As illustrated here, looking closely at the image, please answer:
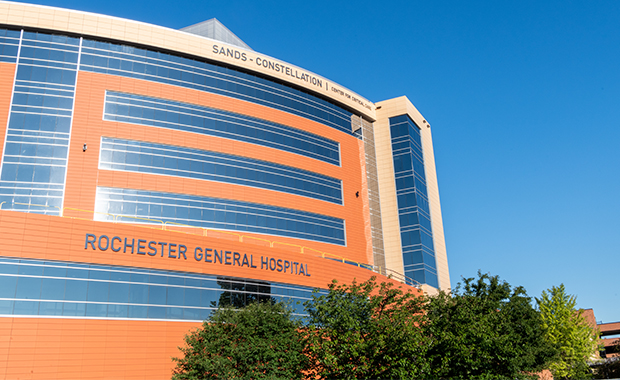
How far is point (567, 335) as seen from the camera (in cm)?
4641

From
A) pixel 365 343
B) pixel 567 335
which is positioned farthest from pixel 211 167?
pixel 567 335

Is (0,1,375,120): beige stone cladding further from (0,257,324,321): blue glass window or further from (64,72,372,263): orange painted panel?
(0,257,324,321): blue glass window

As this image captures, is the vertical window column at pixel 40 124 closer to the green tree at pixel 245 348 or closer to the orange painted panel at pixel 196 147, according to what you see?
the orange painted panel at pixel 196 147

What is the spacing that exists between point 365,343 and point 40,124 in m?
30.4

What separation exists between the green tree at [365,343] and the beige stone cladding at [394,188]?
29.9m

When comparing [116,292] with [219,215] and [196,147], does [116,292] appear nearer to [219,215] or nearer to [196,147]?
[219,215]

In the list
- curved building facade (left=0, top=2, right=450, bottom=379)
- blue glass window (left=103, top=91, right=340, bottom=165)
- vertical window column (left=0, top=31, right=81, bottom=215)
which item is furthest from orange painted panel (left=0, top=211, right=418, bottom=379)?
blue glass window (left=103, top=91, right=340, bottom=165)

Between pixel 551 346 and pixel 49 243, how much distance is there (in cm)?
3901

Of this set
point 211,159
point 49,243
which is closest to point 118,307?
point 49,243

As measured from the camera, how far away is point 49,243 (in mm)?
27719

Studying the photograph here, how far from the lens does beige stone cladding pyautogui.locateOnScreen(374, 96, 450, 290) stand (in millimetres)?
55125

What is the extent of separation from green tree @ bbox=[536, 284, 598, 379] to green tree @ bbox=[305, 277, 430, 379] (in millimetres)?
26861

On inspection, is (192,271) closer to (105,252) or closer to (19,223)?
(105,252)

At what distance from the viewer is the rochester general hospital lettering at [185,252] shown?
2936cm
